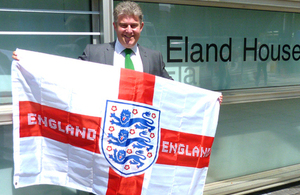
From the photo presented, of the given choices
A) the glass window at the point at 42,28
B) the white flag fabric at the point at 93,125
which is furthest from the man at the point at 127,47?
the glass window at the point at 42,28

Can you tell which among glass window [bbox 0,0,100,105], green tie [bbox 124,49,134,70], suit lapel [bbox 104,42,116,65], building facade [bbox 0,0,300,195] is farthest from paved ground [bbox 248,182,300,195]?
glass window [bbox 0,0,100,105]

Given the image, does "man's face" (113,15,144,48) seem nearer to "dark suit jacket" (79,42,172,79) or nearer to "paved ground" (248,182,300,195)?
"dark suit jacket" (79,42,172,79)

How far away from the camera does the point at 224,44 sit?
13.3 ft

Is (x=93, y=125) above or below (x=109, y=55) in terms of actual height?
below

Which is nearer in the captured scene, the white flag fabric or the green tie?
the white flag fabric

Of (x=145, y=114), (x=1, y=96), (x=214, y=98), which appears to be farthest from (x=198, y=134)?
(x=1, y=96)

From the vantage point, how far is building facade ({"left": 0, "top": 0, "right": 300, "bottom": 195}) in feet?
9.96

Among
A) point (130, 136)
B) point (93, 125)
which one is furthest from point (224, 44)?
point (93, 125)

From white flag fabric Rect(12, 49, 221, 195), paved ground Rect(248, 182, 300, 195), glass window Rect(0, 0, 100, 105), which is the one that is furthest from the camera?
paved ground Rect(248, 182, 300, 195)

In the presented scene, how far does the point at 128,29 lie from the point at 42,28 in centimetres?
95

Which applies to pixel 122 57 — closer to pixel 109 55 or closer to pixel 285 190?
pixel 109 55

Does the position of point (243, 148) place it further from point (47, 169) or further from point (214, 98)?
point (47, 169)

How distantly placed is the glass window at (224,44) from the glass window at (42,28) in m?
0.67

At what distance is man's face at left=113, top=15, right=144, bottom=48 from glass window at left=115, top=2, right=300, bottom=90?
3.00ft
